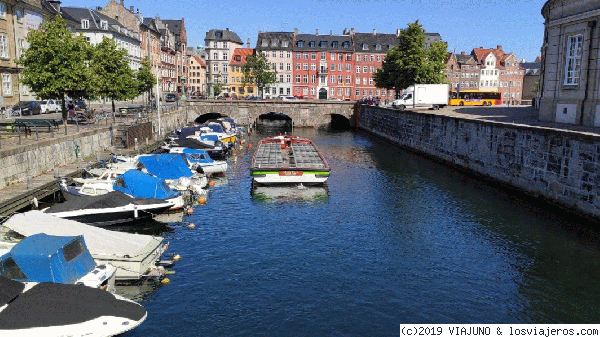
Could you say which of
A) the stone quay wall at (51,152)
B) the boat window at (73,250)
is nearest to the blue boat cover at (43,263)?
the boat window at (73,250)

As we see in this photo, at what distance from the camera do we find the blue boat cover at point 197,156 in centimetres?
4595

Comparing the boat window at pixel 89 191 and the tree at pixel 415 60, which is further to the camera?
the tree at pixel 415 60

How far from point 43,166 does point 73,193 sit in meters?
8.01

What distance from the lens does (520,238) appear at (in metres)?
28.8

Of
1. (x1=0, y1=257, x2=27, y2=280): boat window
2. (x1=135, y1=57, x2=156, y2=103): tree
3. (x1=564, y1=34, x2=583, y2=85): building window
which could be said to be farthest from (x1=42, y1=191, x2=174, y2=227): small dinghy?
(x1=135, y1=57, x2=156, y2=103): tree

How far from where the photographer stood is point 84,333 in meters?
15.1

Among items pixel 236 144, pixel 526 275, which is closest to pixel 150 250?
pixel 526 275

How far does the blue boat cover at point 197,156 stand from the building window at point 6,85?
105 ft

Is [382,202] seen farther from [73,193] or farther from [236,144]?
[236,144]

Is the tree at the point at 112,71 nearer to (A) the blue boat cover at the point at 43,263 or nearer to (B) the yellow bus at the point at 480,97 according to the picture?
(A) the blue boat cover at the point at 43,263

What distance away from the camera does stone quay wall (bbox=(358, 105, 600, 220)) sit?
101ft

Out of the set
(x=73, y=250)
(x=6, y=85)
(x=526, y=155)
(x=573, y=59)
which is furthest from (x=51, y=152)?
(x=573, y=59)

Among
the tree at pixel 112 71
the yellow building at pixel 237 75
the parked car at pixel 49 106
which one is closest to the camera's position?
the tree at pixel 112 71

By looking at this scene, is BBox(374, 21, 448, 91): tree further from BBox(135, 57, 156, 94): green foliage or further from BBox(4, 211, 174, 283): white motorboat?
BBox(4, 211, 174, 283): white motorboat
